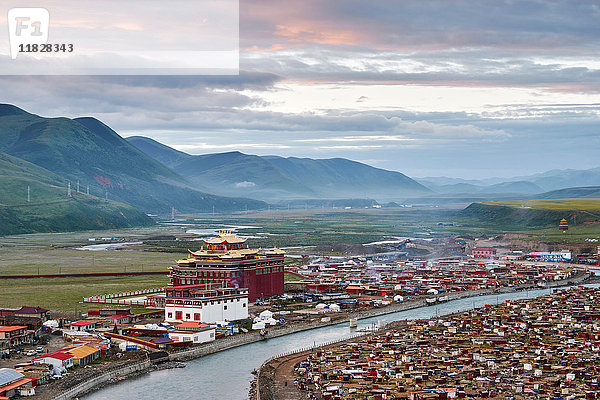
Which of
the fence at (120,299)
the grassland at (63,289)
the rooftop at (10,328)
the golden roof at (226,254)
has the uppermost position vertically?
the golden roof at (226,254)

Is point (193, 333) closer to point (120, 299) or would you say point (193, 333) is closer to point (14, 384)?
point (14, 384)

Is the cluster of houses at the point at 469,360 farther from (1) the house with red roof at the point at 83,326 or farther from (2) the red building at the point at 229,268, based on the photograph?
(1) the house with red roof at the point at 83,326

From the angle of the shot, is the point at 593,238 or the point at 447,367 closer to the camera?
the point at 447,367

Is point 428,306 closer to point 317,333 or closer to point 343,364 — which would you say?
point 317,333

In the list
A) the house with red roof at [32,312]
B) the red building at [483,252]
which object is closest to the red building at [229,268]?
the house with red roof at [32,312]

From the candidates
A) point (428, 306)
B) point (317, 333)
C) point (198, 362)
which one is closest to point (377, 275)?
point (428, 306)

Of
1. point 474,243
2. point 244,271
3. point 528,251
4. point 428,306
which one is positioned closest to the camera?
point 244,271

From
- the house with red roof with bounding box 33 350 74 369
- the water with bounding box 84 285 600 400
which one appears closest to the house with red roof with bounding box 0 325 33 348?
the house with red roof with bounding box 33 350 74 369
